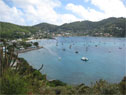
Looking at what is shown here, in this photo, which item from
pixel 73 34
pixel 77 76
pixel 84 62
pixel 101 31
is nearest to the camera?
pixel 77 76

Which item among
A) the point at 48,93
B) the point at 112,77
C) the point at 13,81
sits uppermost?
the point at 13,81

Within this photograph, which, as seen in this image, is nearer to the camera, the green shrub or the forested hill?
the green shrub

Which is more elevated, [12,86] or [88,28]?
[88,28]

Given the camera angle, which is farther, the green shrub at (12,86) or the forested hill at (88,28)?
the forested hill at (88,28)

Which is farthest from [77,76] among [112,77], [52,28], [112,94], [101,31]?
[52,28]

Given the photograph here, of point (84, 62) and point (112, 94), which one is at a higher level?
point (112, 94)

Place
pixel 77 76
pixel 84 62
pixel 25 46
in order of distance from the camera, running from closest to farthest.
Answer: pixel 77 76 → pixel 84 62 → pixel 25 46

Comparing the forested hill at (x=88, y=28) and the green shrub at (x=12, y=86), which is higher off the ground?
the forested hill at (x=88, y=28)

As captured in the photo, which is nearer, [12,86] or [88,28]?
[12,86]

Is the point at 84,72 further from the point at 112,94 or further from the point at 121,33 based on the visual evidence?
the point at 121,33

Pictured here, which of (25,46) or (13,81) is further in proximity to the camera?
(25,46)

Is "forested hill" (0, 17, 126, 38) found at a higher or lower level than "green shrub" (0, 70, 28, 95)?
higher
